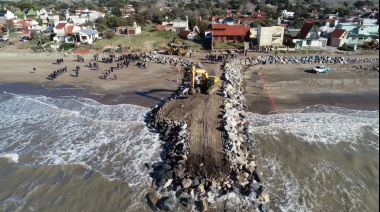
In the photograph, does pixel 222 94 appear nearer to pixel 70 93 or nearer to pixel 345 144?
pixel 345 144

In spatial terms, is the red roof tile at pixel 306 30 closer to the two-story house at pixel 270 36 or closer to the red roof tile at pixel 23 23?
the two-story house at pixel 270 36

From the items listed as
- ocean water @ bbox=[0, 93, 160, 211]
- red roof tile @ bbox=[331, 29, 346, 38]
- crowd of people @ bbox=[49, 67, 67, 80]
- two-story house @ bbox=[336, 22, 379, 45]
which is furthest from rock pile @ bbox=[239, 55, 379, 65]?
crowd of people @ bbox=[49, 67, 67, 80]

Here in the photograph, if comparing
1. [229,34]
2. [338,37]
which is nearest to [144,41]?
[229,34]

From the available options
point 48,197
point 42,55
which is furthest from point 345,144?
point 42,55

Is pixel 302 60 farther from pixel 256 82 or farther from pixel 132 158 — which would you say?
pixel 132 158

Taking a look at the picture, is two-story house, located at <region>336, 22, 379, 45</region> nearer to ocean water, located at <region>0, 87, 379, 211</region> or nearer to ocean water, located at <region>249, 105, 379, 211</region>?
ocean water, located at <region>249, 105, 379, 211</region>
